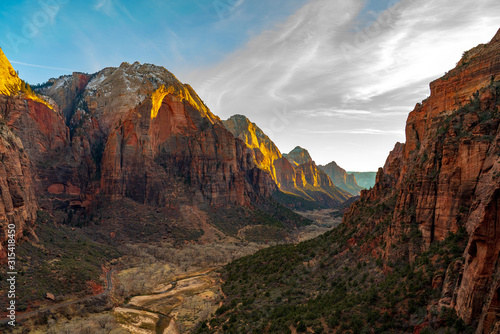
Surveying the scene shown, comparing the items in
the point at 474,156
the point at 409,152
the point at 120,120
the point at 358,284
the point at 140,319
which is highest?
the point at 120,120

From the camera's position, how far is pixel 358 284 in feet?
99.1

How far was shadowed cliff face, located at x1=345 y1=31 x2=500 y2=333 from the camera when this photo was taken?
15211 mm

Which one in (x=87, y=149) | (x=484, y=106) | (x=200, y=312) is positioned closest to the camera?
(x=484, y=106)

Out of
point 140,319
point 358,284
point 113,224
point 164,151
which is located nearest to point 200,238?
point 113,224

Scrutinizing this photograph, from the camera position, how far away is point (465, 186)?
21.8 m

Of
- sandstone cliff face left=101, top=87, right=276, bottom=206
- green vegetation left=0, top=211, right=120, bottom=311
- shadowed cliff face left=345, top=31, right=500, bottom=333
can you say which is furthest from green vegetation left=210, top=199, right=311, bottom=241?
shadowed cliff face left=345, top=31, right=500, bottom=333

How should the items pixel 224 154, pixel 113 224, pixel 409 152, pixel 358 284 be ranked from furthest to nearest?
pixel 224 154 < pixel 113 224 < pixel 409 152 < pixel 358 284

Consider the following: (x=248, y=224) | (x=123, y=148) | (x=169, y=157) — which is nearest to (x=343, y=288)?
(x=248, y=224)

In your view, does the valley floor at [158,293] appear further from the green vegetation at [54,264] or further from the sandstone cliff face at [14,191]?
the sandstone cliff face at [14,191]

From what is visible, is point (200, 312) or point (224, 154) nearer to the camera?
point (200, 312)

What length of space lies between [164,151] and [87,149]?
98.7 ft

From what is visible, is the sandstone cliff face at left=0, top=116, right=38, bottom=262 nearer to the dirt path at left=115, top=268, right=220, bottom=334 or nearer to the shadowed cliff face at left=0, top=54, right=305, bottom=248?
the dirt path at left=115, top=268, right=220, bottom=334

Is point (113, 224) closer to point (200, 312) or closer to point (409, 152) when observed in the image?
point (200, 312)

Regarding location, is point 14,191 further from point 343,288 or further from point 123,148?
point 343,288
